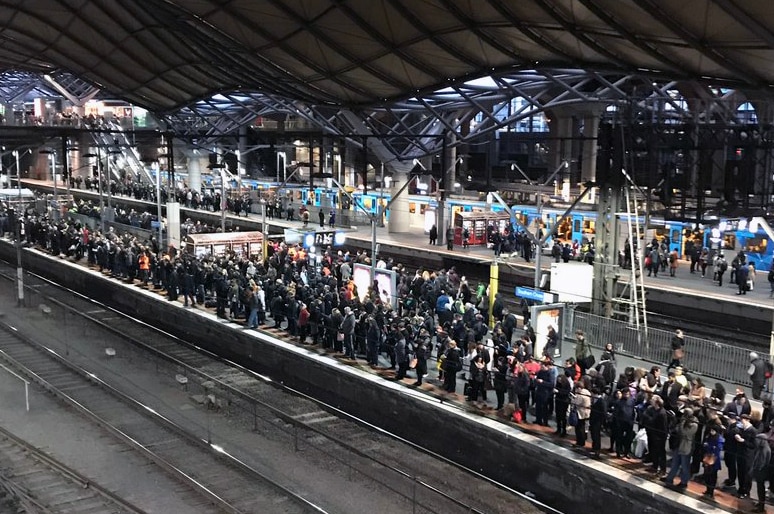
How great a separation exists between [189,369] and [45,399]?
11.7 ft

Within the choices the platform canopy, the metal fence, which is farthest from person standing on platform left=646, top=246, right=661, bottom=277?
the metal fence

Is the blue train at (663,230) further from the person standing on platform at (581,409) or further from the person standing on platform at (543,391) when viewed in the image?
the person standing on platform at (581,409)

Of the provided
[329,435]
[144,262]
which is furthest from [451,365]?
[144,262]

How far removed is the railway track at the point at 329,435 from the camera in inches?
574

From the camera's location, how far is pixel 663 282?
29750 millimetres

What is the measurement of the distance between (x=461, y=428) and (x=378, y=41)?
15.0 metres

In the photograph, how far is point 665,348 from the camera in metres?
19.6

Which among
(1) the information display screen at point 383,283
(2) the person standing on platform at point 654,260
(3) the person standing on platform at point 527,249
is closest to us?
(1) the information display screen at point 383,283

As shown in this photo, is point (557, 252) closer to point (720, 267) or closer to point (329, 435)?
point (720, 267)

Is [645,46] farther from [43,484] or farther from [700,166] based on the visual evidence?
[43,484]

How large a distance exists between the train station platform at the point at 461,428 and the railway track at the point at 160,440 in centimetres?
379

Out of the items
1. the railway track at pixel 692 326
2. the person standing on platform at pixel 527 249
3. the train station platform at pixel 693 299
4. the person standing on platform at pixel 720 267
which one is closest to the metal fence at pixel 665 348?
the train station platform at pixel 693 299

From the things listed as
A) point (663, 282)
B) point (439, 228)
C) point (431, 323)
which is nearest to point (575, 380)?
point (431, 323)

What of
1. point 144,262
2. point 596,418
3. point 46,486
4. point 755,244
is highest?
point 755,244
